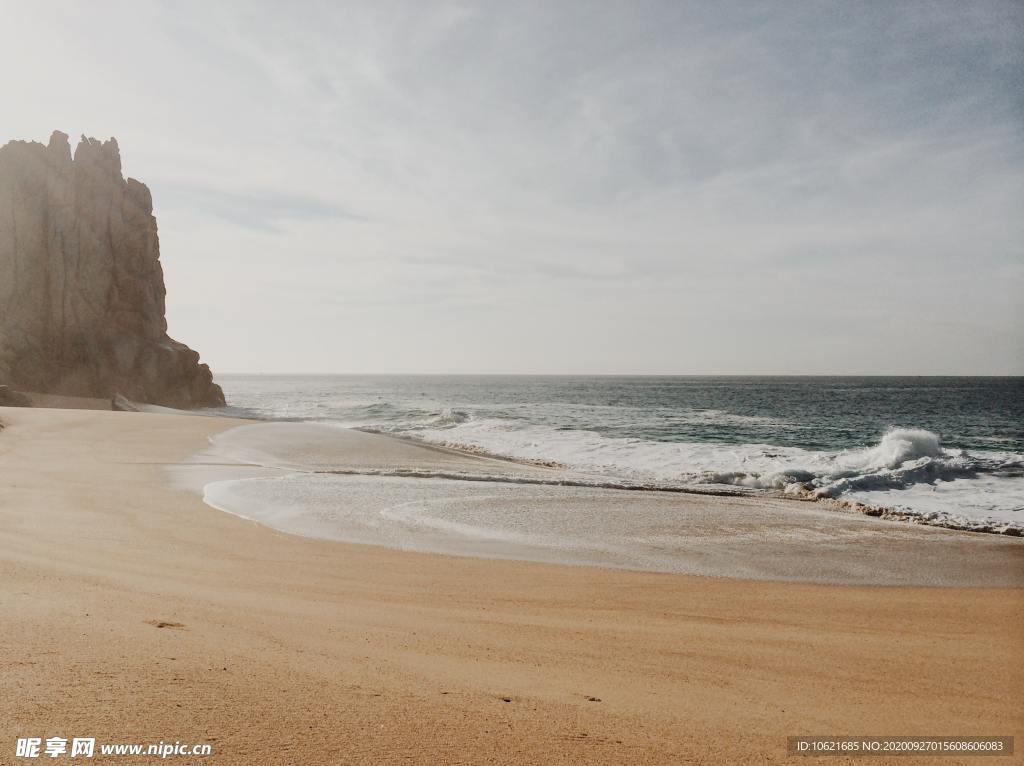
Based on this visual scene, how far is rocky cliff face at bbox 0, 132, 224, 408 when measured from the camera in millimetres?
50750

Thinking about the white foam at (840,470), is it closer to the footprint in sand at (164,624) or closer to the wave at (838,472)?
the wave at (838,472)

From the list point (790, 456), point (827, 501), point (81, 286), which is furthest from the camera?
point (81, 286)

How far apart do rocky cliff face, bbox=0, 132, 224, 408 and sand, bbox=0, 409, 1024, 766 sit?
51.5 m

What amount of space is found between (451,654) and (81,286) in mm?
62225

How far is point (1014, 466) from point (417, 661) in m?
23.3

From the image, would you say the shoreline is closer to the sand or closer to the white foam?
the white foam

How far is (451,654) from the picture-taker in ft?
13.6

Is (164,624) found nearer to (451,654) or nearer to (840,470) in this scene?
(451,654)

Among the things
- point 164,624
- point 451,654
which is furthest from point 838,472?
point 164,624

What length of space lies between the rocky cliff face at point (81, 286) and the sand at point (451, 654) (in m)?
51.5

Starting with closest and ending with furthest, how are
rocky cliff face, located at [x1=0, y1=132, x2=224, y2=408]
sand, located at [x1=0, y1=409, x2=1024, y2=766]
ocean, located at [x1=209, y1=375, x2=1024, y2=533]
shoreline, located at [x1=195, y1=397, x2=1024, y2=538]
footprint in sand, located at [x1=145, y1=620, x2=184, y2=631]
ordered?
sand, located at [x1=0, y1=409, x2=1024, y2=766] → footprint in sand, located at [x1=145, y1=620, x2=184, y2=631] → shoreline, located at [x1=195, y1=397, x2=1024, y2=538] → ocean, located at [x1=209, y1=375, x2=1024, y2=533] → rocky cliff face, located at [x1=0, y1=132, x2=224, y2=408]

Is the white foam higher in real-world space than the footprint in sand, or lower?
lower

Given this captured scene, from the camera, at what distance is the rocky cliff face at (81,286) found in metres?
50.8

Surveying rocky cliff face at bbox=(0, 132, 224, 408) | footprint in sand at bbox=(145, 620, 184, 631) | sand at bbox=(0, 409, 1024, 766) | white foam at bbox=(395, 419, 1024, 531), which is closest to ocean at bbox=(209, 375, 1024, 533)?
white foam at bbox=(395, 419, 1024, 531)
